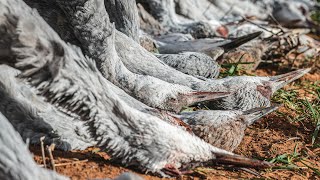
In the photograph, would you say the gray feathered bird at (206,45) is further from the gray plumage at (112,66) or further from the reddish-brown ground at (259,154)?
the gray plumage at (112,66)

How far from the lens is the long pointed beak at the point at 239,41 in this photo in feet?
14.4

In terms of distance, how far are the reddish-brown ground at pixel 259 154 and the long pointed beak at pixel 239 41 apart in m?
0.63

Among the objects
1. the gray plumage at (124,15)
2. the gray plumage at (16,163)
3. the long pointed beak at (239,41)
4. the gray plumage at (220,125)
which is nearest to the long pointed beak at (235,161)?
the gray plumage at (220,125)

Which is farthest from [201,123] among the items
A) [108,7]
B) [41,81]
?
[108,7]

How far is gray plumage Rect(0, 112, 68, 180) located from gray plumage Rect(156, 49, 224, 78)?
6.04 ft

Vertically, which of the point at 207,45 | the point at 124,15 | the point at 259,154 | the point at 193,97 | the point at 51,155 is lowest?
the point at 259,154

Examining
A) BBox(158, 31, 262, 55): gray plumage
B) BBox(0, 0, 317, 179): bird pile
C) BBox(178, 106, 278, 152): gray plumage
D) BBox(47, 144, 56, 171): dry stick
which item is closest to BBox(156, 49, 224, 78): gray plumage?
BBox(0, 0, 317, 179): bird pile

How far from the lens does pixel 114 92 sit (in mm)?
2715

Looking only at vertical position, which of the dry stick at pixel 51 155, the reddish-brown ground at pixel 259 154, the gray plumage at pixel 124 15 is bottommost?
the reddish-brown ground at pixel 259 154

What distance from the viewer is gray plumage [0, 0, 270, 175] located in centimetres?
233

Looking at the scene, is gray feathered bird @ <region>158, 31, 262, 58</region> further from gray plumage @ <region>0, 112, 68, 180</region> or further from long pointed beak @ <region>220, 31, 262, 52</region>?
gray plumage @ <region>0, 112, 68, 180</region>

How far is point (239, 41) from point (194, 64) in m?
0.62

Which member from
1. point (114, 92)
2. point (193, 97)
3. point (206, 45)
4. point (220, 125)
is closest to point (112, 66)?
point (193, 97)

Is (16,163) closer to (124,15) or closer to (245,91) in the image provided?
(245,91)
